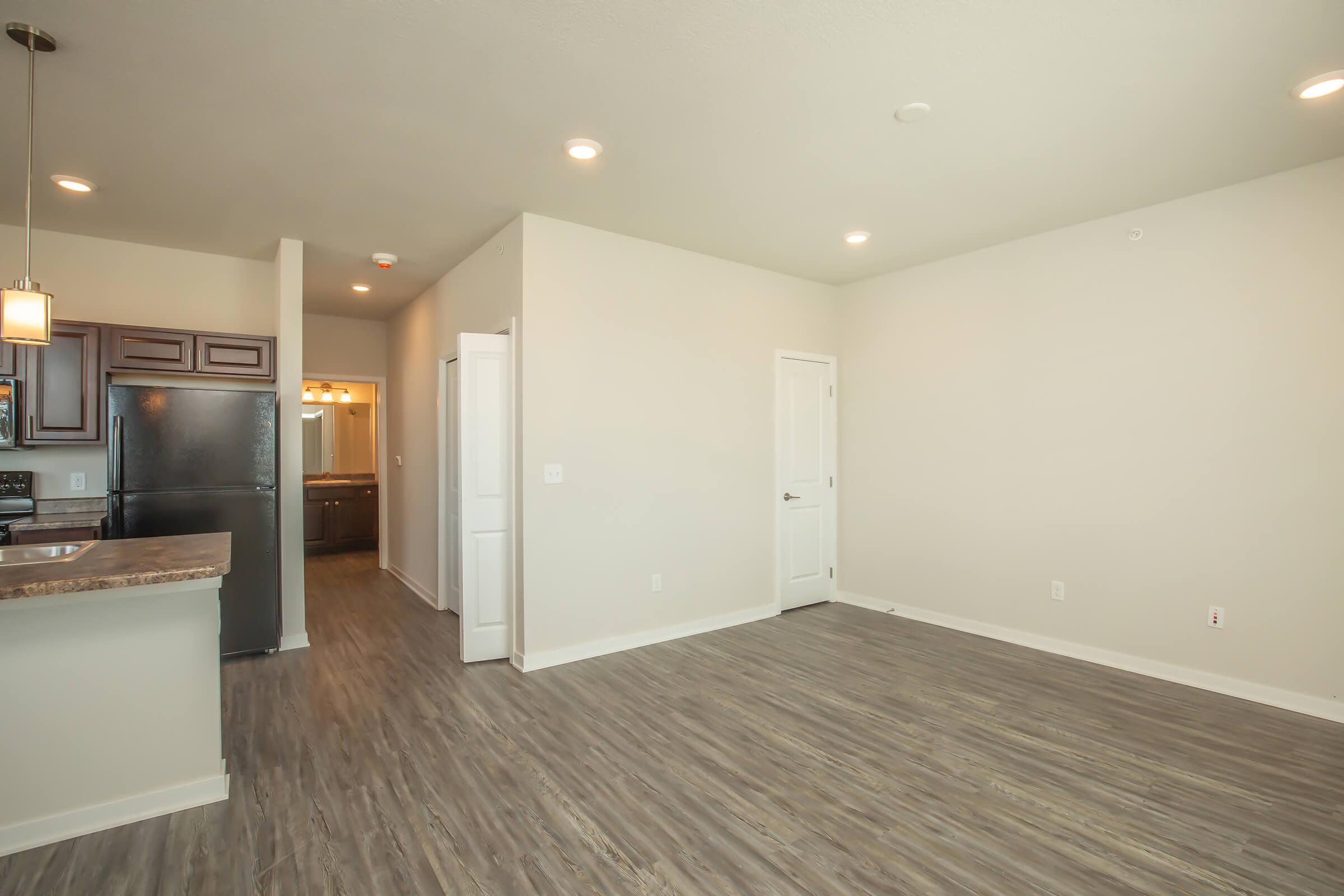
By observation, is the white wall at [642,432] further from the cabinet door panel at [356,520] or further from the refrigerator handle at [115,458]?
the cabinet door panel at [356,520]

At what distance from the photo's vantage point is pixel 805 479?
5.24 meters

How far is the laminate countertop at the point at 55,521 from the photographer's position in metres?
3.51

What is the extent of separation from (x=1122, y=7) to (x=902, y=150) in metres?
1.02

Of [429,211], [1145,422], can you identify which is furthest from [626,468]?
[1145,422]

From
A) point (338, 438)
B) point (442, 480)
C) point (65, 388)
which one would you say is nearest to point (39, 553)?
point (65, 388)

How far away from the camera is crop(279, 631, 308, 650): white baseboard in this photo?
4164 millimetres

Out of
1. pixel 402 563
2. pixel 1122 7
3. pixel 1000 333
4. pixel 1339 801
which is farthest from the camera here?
pixel 402 563

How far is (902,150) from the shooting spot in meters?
2.98

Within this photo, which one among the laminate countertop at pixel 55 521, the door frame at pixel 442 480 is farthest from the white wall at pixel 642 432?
Result: the laminate countertop at pixel 55 521

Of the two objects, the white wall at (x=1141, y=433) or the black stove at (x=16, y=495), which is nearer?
the white wall at (x=1141, y=433)

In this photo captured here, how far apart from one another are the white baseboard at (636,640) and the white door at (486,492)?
29cm

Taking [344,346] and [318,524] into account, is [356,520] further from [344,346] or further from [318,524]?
[344,346]

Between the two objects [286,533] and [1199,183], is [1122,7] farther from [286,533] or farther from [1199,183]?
[286,533]

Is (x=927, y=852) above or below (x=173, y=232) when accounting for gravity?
below
